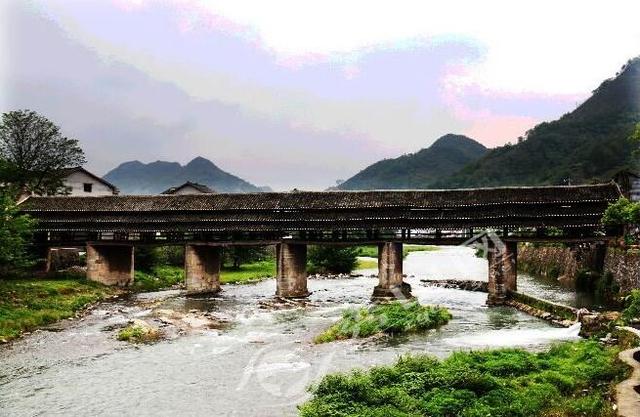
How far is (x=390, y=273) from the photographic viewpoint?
113 feet

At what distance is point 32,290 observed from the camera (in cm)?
3152

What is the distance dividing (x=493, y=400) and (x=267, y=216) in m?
27.5

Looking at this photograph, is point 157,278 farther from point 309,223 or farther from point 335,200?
point 335,200

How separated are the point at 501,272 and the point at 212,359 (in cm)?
1857

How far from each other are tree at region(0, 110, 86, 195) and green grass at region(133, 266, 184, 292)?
11921mm

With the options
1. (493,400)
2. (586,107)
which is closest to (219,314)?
(493,400)

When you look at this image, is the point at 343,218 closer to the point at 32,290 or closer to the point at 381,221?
the point at 381,221

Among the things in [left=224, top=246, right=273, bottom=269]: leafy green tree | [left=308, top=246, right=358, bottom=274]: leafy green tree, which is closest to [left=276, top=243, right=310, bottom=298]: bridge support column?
[left=224, top=246, right=273, bottom=269]: leafy green tree

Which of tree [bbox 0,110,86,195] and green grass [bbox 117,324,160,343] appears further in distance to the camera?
tree [bbox 0,110,86,195]

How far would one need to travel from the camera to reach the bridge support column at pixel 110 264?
131 ft

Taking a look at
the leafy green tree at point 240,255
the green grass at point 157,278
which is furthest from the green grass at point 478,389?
the leafy green tree at point 240,255

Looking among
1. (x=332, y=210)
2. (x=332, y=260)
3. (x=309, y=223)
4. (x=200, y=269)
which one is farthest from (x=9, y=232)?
(x=332, y=260)

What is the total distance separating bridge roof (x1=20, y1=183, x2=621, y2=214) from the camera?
34031mm

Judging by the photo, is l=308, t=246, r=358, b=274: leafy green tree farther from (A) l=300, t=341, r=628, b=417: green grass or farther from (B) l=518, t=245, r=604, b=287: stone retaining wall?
(A) l=300, t=341, r=628, b=417: green grass
